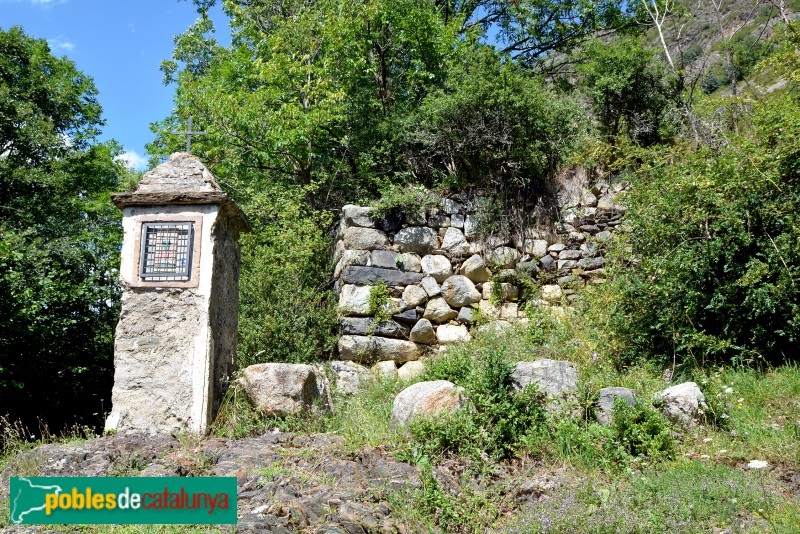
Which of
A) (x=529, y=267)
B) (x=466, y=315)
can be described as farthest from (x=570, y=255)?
(x=466, y=315)

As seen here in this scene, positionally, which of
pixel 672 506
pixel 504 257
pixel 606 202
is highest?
pixel 606 202

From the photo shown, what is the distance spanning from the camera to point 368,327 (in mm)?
8312

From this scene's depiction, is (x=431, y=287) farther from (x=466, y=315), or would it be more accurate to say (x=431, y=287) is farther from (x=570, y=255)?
(x=570, y=255)

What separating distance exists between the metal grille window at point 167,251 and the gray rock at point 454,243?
404 cm

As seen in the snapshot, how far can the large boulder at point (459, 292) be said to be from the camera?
28.6 ft

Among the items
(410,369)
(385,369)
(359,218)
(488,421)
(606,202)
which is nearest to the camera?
(488,421)

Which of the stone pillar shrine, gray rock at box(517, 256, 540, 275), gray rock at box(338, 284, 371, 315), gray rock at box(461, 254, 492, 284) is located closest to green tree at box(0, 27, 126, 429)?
the stone pillar shrine

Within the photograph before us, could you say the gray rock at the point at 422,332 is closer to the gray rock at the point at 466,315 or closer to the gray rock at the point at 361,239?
the gray rock at the point at 466,315

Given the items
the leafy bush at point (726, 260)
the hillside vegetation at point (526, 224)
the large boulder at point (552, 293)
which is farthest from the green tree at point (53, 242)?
the leafy bush at point (726, 260)

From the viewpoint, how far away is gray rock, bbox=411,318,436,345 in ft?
27.9

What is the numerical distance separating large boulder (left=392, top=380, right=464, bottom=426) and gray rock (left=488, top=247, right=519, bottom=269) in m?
3.74

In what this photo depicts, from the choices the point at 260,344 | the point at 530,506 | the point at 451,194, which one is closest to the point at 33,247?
the point at 260,344

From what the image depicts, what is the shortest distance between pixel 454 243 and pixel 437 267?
46cm

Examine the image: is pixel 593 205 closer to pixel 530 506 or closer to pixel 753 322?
pixel 753 322
